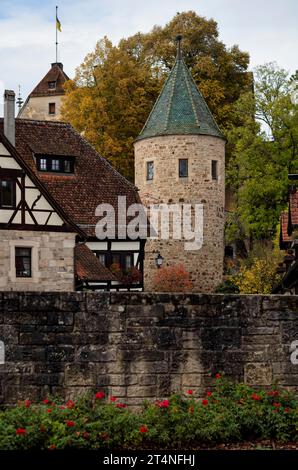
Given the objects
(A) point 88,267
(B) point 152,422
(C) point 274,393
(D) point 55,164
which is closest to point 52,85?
(D) point 55,164

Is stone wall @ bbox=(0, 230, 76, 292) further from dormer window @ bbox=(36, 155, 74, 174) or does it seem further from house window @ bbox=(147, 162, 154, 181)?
house window @ bbox=(147, 162, 154, 181)

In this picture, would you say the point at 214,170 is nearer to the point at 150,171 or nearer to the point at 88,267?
the point at 150,171

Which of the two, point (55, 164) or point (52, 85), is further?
point (52, 85)

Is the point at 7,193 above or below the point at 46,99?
below

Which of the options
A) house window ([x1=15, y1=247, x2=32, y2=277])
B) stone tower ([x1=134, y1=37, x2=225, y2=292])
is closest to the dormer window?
house window ([x1=15, y1=247, x2=32, y2=277])

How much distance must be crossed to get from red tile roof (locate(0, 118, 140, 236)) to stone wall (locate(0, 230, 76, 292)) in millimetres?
6495

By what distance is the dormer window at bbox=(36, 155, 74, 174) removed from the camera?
37562 millimetres

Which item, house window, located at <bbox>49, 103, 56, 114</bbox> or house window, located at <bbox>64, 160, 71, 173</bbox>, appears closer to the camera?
house window, located at <bbox>64, 160, 71, 173</bbox>

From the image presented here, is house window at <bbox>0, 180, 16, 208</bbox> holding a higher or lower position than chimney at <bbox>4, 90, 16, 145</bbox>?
lower

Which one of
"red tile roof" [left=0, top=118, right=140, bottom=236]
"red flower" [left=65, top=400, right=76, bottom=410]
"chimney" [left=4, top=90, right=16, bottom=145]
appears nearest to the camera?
"red flower" [left=65, top=400, right=76, bottom=410]

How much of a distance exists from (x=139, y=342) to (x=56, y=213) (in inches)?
685

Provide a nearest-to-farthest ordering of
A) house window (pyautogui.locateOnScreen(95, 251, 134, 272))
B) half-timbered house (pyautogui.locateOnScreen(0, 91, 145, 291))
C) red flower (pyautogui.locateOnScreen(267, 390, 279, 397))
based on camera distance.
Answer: red flower (pyautogui.locateOnScreen(267, 390, 279, 397)) < half-timbered house (pyautogui.locateOnScreen(0, 91, 145, 291)) < house window (pyautogui.locateOnScreen(95, 251, 134, 272))

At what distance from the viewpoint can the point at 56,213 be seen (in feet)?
96.1
